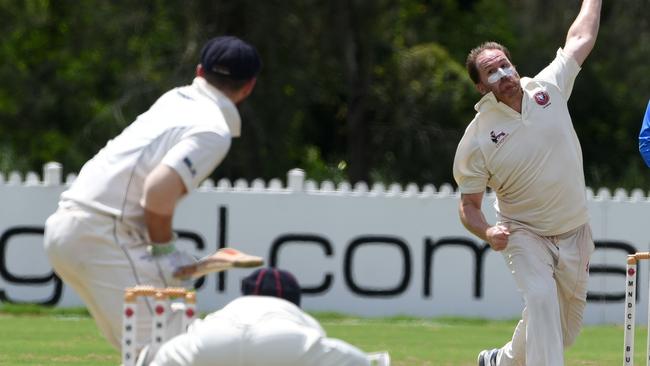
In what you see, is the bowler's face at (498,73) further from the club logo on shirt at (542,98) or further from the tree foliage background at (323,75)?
the tree foliage background at (323,75)

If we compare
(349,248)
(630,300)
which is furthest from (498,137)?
(349,248)

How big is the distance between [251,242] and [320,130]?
11697 mm

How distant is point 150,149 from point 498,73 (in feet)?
8.01

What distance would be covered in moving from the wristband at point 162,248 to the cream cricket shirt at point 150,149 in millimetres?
144

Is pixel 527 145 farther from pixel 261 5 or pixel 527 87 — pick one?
pixel 261 5

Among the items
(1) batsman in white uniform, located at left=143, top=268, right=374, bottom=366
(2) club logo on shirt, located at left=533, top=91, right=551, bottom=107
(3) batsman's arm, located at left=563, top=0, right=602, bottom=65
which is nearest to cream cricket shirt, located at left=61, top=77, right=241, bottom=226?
(1) batsman in white uniform, located at left=143, top=268, right=374, bottom=366

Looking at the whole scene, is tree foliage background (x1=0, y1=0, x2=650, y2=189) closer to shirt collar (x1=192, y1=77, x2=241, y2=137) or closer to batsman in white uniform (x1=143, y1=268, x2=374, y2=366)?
shirt collar (x1=192, y1=77, x2=241, y2=137)

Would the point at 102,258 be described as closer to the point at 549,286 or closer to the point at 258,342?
the point at 258,342

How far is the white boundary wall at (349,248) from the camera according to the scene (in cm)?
1661

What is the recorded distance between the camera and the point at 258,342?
202 inches

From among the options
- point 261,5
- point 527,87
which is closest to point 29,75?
point 261,5

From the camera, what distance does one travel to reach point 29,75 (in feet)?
101

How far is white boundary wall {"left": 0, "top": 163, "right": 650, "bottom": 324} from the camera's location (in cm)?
1661

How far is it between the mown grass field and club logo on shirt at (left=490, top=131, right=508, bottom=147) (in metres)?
3.46
